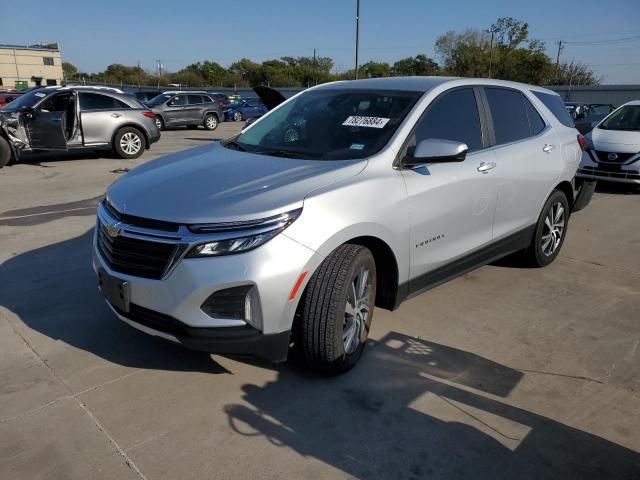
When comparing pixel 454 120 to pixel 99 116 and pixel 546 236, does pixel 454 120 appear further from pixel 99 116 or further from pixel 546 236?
pixel 99 116

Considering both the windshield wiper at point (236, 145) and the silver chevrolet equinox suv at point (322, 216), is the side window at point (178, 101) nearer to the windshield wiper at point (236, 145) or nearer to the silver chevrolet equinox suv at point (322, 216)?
the silver chevrolet equinox suv at point (322, 216)

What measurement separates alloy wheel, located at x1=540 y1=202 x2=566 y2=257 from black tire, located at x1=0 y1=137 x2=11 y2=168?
1035 centimetres

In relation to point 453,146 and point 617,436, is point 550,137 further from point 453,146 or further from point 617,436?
point 617,436

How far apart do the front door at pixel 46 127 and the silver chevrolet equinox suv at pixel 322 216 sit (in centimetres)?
828

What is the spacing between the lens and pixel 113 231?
2.95 meters

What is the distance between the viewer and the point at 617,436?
9.00 feet

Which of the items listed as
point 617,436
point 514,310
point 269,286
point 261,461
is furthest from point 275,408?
point 514,310

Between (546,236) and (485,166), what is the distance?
62.2 inches

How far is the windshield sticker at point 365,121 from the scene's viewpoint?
364 cm

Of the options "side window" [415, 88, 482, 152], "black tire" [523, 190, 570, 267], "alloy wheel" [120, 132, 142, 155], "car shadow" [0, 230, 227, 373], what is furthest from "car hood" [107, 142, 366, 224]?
"alloy wheel" [120, 132, 142, 155]

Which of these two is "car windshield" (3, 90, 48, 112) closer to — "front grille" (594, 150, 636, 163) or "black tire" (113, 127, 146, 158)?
"black tire" (113, 127, 146, 158)

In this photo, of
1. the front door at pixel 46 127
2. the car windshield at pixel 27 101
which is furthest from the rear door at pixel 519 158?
the car windshield at pixel 27 101

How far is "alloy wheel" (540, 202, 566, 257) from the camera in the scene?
516 centimetres

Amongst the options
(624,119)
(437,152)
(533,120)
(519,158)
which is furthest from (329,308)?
(624,119)
